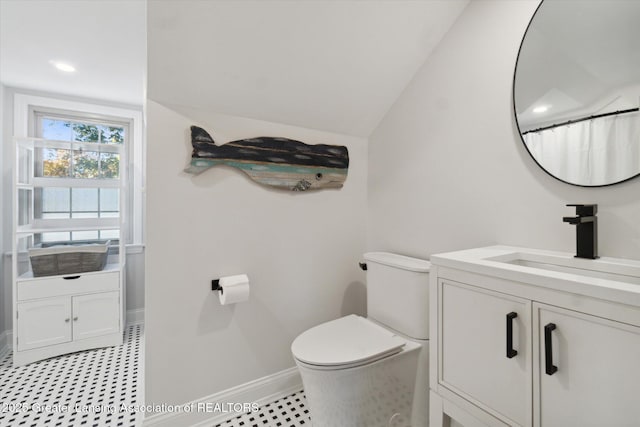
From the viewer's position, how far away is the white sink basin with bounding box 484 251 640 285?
94 cm

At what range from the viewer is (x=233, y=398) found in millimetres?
1603

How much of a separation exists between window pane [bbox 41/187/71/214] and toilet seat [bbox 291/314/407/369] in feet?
8.47

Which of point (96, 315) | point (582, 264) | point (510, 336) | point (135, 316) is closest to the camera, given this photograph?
point (510, 336)

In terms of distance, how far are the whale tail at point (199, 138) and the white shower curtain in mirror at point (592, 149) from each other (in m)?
1.54

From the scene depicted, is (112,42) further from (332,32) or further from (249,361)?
(249,361)

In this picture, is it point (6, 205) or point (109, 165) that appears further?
point (109, 165)

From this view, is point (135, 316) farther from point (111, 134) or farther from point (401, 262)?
point (401, 262)

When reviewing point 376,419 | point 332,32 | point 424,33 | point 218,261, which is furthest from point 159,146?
point 376,419

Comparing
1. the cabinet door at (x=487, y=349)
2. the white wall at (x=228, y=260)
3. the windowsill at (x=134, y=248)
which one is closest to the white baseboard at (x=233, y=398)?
the white wall at (x=228, y=260)

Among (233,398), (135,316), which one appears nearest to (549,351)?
(233,398)

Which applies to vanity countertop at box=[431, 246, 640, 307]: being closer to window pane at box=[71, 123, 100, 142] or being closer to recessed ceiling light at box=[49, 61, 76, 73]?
recessed ceiling light at box=[49, 61, 76, 73]

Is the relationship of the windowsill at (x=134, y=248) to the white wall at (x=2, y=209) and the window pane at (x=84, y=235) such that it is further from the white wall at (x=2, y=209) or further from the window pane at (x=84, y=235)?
the white wall at (x=2, y=209)

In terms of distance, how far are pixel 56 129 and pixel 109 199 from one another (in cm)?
75

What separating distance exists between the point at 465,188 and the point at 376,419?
→ 122 cm
